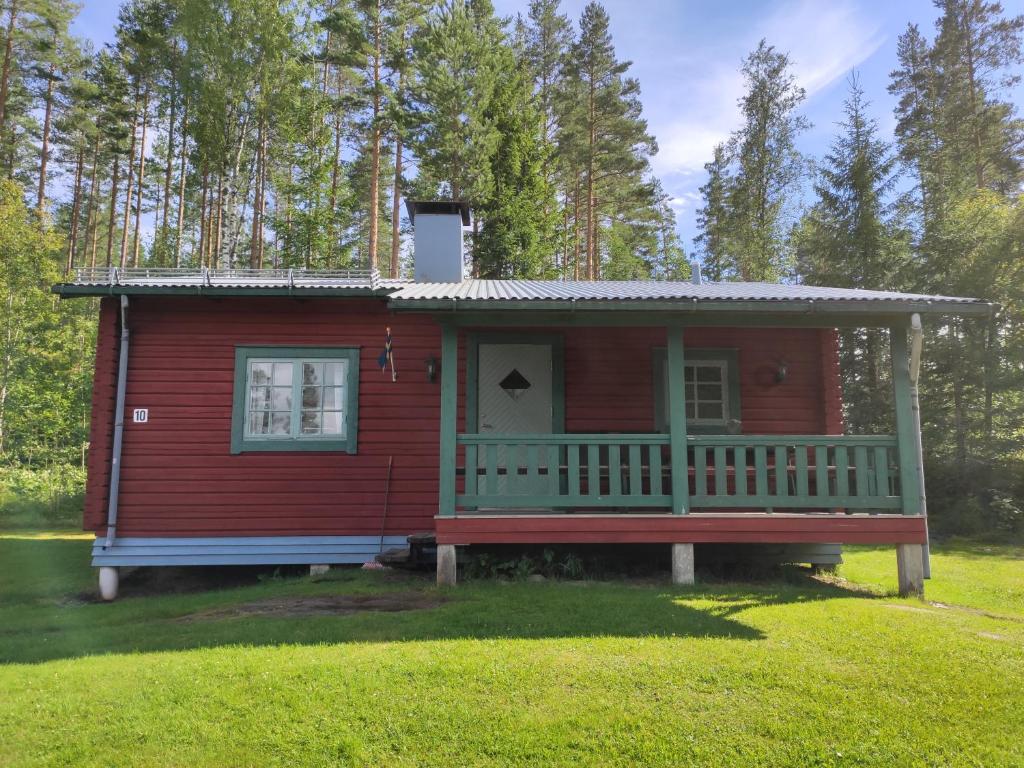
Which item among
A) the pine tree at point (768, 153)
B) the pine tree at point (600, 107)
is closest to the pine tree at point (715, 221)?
the pine tree at point (768, 153)

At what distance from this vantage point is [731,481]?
26.0 feet

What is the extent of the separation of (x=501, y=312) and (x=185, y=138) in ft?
64.0

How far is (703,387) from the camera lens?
8070mm

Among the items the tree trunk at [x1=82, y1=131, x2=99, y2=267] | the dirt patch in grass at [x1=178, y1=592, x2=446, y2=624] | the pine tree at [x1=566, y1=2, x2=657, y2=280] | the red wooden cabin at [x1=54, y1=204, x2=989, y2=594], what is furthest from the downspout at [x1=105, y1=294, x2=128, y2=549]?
the tree trunk at [x1=82, y1=131, x2=99, y2=267]

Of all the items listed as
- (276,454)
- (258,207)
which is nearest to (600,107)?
(258,207)

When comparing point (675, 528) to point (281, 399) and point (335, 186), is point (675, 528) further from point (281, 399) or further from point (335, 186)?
point (335, 186)

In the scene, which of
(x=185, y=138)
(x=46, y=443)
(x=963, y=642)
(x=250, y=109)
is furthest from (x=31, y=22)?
(x=963, y=642)

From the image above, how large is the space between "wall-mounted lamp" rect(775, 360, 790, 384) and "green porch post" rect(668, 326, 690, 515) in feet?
6.89

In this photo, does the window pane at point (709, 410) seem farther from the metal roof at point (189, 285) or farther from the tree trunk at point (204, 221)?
the tree trunk at point (204, 221)

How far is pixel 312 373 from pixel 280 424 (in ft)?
2.25

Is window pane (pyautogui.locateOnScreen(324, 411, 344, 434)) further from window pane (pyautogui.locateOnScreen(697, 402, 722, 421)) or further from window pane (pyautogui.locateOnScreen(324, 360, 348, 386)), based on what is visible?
window pane (pyautogui.locateOnScreen(697, 402, 722, 421))

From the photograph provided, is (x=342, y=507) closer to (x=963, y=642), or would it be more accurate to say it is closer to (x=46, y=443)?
(x=963, y=642)

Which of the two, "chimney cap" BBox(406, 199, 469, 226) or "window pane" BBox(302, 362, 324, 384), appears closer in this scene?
"window pane" BBox(302, 362, 324, 384)

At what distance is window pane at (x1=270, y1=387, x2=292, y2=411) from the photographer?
767 cm
